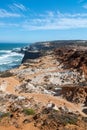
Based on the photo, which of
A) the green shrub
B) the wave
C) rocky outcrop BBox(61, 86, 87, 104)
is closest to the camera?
the green shrub

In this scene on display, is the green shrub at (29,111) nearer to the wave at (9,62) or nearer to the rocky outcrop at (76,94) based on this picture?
the rocky outcrop at (76,94)

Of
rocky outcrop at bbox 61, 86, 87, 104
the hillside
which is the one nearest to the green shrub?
the hillside

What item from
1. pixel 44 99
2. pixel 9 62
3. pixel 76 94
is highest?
pixel 76 94

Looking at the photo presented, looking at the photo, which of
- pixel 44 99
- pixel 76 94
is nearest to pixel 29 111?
pixel 44 99

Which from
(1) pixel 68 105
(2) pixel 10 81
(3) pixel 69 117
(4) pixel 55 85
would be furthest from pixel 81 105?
(2) pixel 10 81

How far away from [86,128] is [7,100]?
37.5 ft

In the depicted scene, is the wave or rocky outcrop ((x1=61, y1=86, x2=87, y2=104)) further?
the wave

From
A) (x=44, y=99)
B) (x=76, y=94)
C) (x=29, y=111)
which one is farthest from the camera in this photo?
(x=76, y=94)

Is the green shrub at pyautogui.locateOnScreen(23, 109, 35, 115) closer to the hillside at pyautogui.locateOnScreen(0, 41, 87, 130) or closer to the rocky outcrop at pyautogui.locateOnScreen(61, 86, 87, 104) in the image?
the hillside at pyautogui.locateOnScreen(0, 41, 87, 130)

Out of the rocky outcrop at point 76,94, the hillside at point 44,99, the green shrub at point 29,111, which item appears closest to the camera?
the hillside at point 44,99

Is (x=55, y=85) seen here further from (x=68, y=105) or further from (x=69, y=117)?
(x=69, y=117)

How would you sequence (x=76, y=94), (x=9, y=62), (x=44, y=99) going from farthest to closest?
(x=9, y=62) < (x=76, y=94) < (x=44, y=99)

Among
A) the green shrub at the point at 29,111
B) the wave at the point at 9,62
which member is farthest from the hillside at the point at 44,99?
the wave at the point at 9,62

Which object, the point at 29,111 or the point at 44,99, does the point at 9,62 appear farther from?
the point at 29,111
